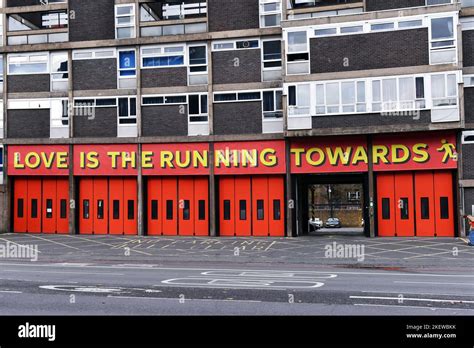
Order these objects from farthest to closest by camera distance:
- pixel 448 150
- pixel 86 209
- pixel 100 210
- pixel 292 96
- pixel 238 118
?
pixel 86 209 → pixel 100 210 → pixel 238 118 → pixel 292 96 → pixel 448 150

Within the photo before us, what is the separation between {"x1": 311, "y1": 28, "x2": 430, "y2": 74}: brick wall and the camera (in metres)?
26.5

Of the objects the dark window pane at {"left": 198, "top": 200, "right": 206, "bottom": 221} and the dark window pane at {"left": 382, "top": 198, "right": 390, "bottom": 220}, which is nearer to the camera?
the dark window pane at {"left": 382, "top": 198, "right": 390, "bottom": 220}

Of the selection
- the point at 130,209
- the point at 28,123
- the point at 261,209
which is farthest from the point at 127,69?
the point at 261,209

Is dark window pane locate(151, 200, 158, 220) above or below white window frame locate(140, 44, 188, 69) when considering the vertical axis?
below

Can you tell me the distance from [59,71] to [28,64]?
2148 mm

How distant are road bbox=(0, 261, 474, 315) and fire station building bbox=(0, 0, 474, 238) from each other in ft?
39.1

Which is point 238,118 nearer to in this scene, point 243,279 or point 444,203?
point 444,203

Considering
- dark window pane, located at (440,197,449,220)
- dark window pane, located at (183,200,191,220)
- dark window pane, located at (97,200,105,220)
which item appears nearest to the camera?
dark window pane, located at (440,197,449,220)

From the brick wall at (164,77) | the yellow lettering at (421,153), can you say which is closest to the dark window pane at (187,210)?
the brick wall at (164,77)

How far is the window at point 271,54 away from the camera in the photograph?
2958 cm

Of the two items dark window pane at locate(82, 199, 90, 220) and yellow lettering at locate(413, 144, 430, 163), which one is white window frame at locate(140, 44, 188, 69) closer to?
dark window pane at locate(82, 199, 90, 220)

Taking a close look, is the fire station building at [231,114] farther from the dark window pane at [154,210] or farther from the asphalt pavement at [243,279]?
the asphalt pavement at [243,279]

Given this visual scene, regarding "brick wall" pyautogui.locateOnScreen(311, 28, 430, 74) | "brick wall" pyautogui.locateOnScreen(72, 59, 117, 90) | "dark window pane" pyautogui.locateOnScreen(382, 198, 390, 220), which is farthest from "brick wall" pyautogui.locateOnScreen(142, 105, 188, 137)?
"dark window pane" pyautogui.locateOnScreen(382, 198, 390, 220)

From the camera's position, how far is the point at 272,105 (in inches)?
1162
